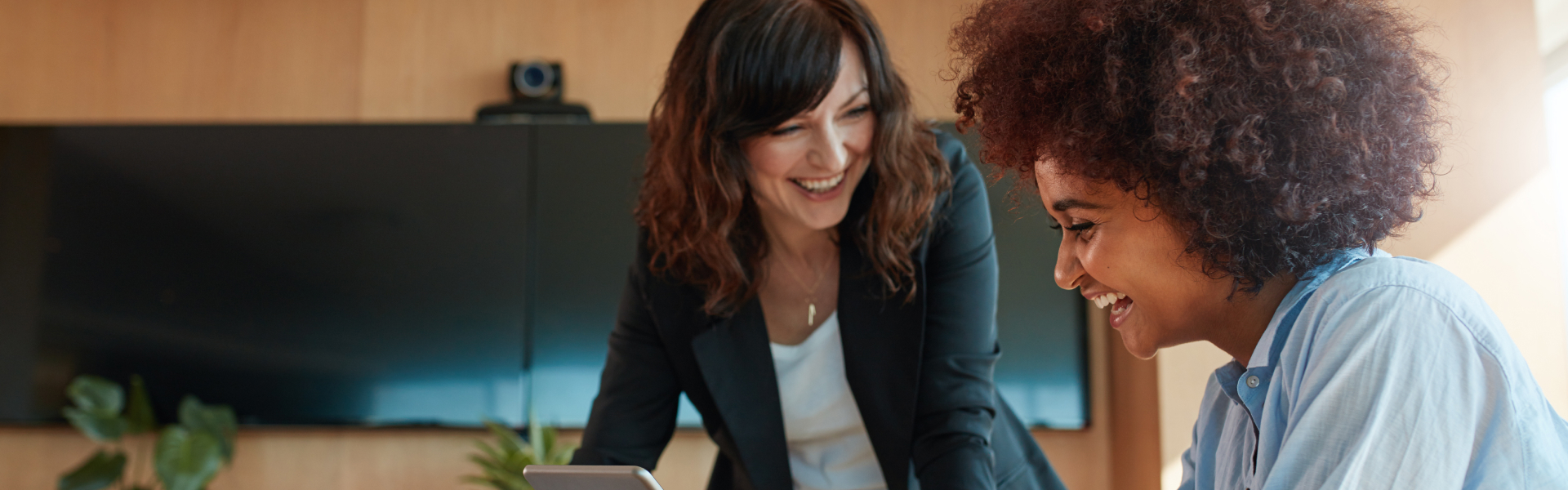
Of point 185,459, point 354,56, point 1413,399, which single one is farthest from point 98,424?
point 1413,399

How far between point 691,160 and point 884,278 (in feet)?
1.02

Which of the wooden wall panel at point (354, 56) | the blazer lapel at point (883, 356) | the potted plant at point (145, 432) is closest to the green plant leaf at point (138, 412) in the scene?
the potted plant at point (145, 432)

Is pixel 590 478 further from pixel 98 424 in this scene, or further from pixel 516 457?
pixel 98 424

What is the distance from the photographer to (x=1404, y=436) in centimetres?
60

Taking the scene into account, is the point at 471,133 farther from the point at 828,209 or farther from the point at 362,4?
the point at 828,209

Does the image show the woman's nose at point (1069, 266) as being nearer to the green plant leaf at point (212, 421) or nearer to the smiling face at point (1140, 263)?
the smiling face at point (1140, 263)

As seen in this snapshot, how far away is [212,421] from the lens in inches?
118

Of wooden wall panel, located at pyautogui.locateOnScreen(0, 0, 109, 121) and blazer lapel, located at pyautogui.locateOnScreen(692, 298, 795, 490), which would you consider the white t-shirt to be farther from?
wooden wall panel, located at pyautogui.locateOnScreen(0, 0, 109, 121)

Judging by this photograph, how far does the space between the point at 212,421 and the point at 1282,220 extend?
3.16 m

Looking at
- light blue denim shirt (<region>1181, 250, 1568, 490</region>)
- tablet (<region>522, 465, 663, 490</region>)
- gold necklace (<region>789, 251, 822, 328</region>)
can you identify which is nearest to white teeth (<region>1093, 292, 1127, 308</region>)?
light blue denim shirt (<region>1181, 250, 1568, 490</region>)

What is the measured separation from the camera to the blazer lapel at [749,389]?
1.32 m

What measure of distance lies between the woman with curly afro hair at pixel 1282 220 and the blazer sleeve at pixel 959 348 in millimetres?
358

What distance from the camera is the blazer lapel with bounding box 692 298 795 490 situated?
1.32 m

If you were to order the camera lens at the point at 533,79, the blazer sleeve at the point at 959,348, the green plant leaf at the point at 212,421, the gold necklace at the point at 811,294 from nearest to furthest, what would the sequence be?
1. the blazer sleeve at the point at 959,348
2. the gold necklace at the point at 811,294
3. the green plant leaf at the point at 212,421
4. the camera lens at the point at 533,79
